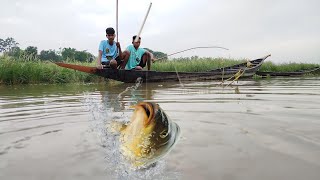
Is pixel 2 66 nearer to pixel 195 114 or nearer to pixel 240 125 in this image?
pixel 195 114

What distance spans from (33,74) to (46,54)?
3001 centimetres

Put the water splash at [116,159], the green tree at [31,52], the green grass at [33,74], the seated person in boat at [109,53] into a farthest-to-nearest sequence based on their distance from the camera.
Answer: the green tree at [31,52], the green grass at [33,74], the seated person in boat at [109,53], the water splash at [116,159]

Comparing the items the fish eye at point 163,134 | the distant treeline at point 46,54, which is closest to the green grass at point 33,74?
the distant treeline at point 46,54

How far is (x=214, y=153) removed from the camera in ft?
6.54

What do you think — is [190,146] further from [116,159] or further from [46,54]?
[46,54]

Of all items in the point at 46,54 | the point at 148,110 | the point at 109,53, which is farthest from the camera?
the point at 46,54

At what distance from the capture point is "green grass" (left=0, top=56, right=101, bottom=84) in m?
9.31

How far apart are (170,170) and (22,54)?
33.0 feet

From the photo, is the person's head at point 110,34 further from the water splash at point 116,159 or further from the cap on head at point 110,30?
the water splash at point 116,159

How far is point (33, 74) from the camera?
9.73 m

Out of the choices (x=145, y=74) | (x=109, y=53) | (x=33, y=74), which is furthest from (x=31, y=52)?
(x=145, y=74)

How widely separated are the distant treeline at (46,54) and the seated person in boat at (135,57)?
3.08ft

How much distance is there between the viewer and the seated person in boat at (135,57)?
839 centimetres

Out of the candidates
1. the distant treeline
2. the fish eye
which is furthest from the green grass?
the fish eye
